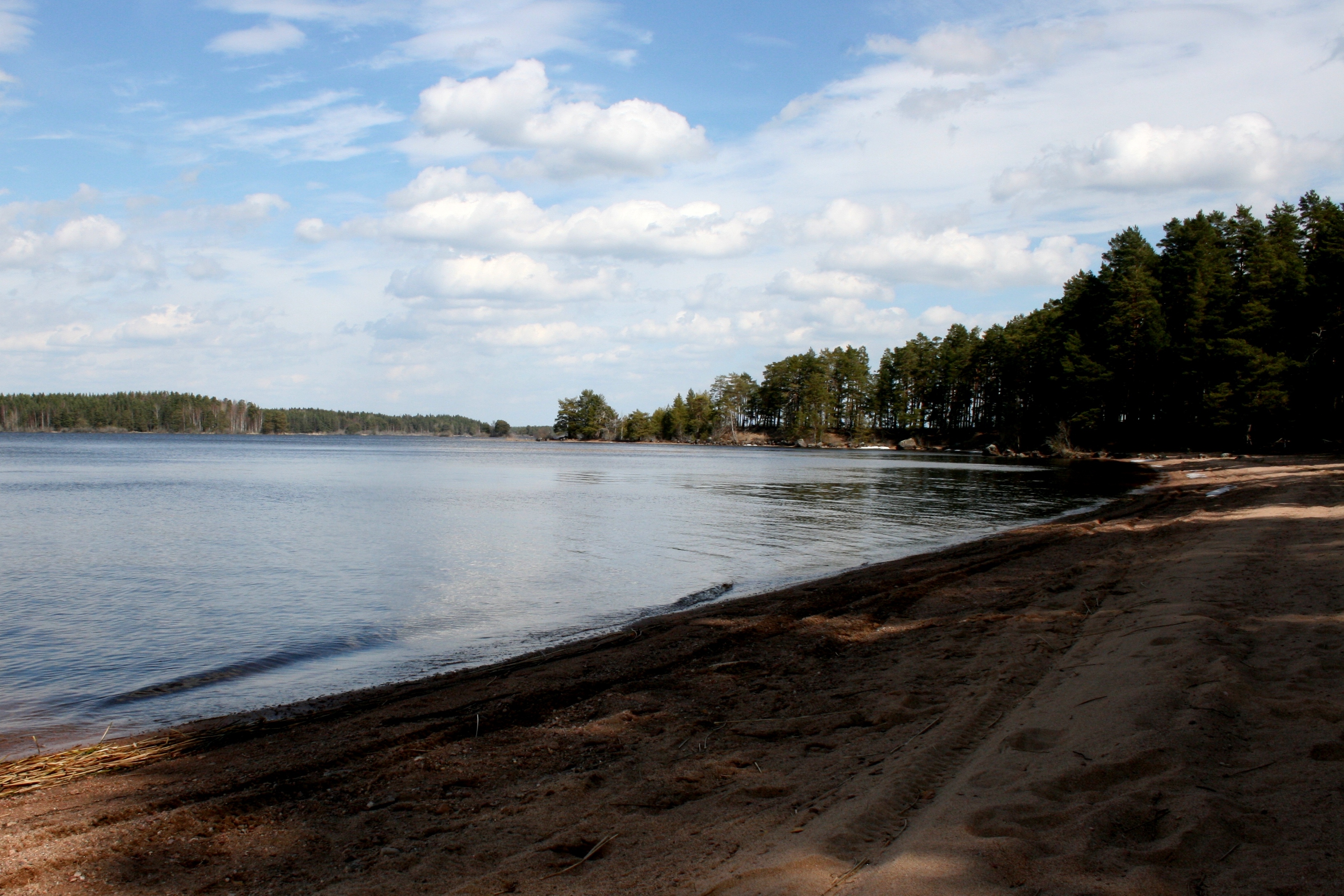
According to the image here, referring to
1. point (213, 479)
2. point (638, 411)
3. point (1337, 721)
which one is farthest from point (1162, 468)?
point (638, 411)

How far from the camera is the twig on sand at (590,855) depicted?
414cm

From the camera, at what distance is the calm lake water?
33.4 ft

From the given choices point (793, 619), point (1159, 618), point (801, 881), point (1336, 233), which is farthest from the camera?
point (1336, 233)

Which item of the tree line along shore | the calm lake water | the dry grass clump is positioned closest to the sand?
the dry grass clump

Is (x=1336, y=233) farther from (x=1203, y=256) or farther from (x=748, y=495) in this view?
(x=748, y=495)

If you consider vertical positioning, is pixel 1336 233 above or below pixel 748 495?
above

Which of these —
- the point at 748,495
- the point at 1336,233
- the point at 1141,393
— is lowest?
the point at 748,495

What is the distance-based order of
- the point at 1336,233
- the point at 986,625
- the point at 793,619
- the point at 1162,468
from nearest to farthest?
1. the point at 986,625
2. the point at 793,619
3. the point at 1336,233
4. the point at 1162,468

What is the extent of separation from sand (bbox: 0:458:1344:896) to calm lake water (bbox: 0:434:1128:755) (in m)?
2.94

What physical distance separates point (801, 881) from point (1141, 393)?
8211cm

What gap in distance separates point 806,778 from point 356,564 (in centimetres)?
1632

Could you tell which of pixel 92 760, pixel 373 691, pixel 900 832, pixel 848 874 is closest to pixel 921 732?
pixel 900 832

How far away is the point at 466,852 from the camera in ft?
14.9

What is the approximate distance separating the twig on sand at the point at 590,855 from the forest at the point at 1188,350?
186 feet
